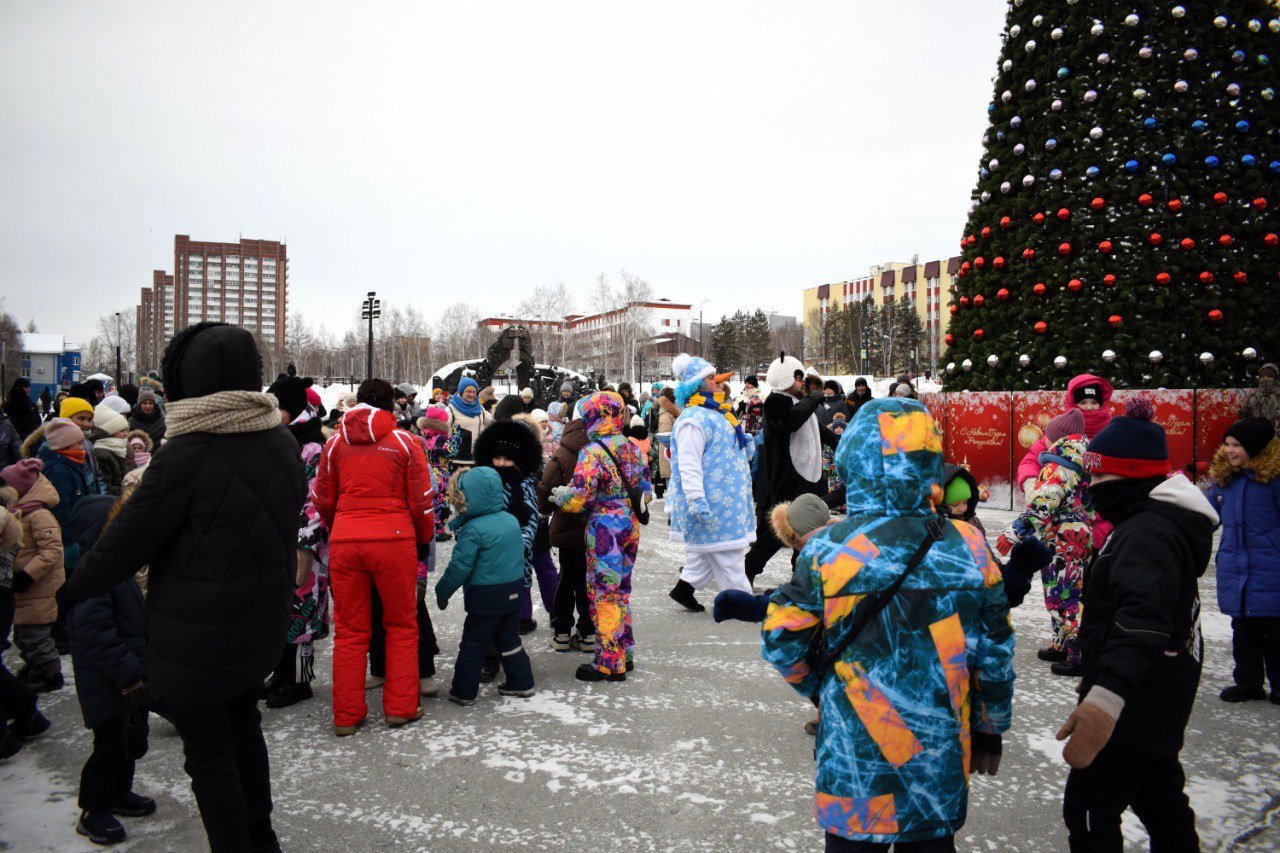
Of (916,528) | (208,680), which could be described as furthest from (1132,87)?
(208,680)

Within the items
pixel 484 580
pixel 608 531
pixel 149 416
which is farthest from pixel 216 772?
pixel 149 416

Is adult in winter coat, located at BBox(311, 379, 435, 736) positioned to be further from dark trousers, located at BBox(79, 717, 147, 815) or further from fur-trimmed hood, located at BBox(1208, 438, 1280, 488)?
fur-trimmed hood, located at BBox(1208, 438, 1280, 488)

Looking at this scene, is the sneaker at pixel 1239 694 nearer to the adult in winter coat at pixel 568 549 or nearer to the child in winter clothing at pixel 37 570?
the adult in winter coat at pixel 568 549

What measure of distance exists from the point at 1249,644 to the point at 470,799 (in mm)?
4665

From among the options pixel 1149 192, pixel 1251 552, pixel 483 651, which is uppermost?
pixel 1149 192

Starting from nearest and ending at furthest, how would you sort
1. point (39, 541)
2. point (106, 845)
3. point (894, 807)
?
1. point (894, 807)
2. point (106, 845)
3. point (39, 541)

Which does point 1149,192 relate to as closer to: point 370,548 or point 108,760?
point 370,548

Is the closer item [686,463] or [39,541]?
[39,541]

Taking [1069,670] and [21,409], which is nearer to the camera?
[1069,670]

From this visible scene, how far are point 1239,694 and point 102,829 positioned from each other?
6040mm

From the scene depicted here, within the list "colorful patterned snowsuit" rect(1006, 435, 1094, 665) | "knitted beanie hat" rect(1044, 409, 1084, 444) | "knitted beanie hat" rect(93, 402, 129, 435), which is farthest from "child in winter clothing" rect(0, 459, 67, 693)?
"knitted beanie hat" rect(1044, 409, 1084, 444)

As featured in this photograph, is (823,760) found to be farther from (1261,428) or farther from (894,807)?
(1261,428)

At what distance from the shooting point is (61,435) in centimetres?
548

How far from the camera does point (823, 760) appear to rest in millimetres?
2209
